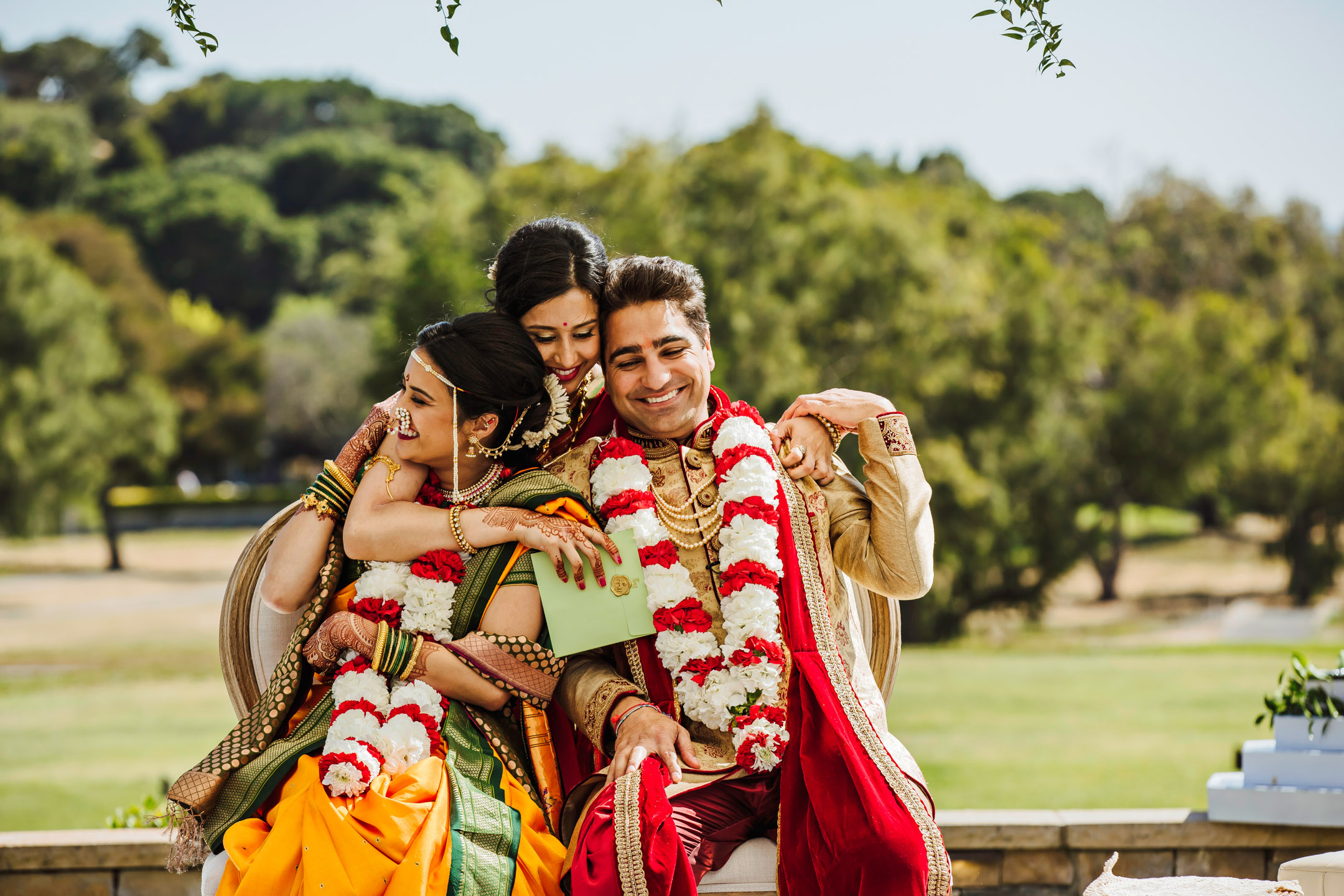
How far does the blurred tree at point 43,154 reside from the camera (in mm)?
57250

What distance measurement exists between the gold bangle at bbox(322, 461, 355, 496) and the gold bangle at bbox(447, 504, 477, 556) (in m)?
0.32

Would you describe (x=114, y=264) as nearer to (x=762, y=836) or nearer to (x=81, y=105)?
(x=81, y=105)

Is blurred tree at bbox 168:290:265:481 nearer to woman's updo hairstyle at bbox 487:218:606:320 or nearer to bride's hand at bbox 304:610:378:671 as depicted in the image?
woman's updo hairstyle at bbox 487:218:606:320

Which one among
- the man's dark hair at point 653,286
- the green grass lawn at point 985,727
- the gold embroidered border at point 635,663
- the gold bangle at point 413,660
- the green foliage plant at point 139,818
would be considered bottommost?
the green grass lawn at point 985,727

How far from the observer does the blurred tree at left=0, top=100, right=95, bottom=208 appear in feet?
188

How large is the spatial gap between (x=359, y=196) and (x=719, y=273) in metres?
54.8

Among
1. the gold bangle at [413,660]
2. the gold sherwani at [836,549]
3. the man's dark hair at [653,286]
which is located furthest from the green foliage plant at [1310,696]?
the gold bangle at [413,660]

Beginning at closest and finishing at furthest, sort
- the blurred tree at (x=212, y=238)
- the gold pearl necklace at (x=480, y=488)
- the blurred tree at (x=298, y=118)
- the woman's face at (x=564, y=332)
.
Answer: the gold pearl necklace at (x=480, y=488)
the woman's face at (x=564, y=332)
the blurred tree at (x=212, y=238)
the blurred tree at (x=298, y=118)

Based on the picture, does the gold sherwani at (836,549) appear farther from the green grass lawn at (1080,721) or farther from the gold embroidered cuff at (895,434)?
the green grass lawn at (1080,721)

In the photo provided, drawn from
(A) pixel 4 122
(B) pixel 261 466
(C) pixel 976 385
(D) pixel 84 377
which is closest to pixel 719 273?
(C) pixel 976 385

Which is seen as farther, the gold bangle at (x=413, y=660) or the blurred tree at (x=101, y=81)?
the blurred tree at (x=101, y=81)

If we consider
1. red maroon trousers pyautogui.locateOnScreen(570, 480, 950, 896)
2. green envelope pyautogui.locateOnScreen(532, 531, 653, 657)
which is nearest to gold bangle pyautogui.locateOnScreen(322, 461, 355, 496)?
green envelope pyautogui.locateOnScreen(532, 531, 653, 657)

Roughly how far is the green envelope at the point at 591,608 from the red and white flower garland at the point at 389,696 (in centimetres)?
26

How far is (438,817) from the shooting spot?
2607 millimetres
